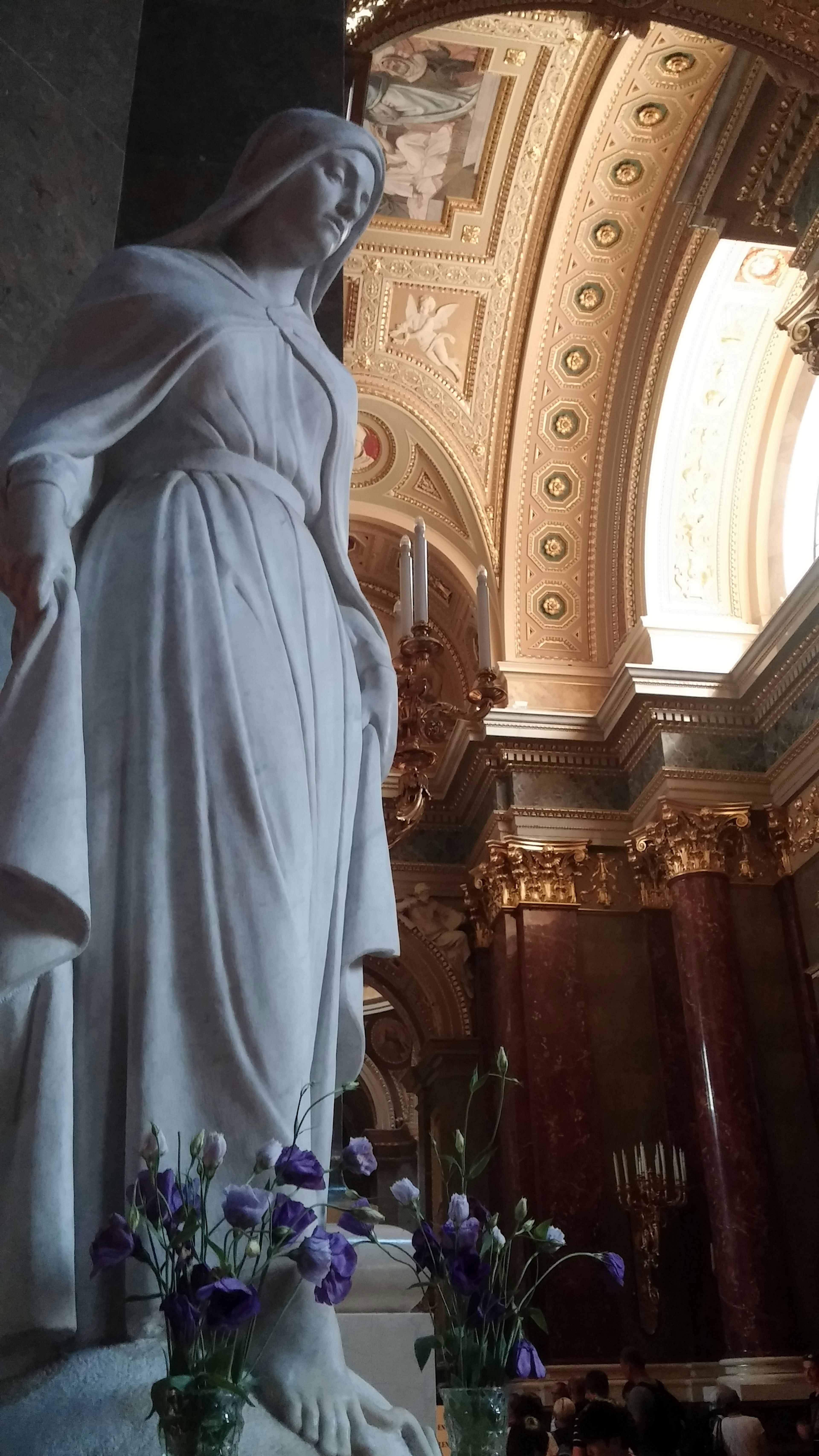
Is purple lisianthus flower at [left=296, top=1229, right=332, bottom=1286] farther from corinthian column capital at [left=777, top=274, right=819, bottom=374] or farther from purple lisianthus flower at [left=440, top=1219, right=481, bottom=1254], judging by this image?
corinthian column capital at [left=777, top=274, right=819, bottom=374]

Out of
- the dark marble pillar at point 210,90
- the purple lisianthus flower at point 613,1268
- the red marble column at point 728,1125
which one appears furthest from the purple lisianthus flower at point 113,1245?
the red marble column at point 728,1125

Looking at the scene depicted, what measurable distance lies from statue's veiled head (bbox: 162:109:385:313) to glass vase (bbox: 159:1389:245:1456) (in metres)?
1.84

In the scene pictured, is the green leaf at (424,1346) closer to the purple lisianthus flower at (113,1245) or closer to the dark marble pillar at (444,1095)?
the purple lisianthus flower at (113,1245)

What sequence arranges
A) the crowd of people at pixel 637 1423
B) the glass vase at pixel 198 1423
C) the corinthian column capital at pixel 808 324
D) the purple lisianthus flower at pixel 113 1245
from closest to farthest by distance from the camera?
the glass vase at pixel 198 1423, the purple lisianthus flower at pixel 113 1245, the crowd of people at pixel 637 1423, the corinthian column capital at pixel 808 324

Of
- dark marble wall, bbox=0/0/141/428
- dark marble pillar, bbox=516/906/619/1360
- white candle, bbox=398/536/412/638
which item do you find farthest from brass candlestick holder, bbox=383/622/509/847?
dark marble wall, bbox=0/0/141/428

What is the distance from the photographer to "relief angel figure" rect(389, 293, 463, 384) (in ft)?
40.3

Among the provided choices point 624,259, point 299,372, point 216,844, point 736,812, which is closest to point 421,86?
point 624,259

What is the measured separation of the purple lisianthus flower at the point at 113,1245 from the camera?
1318mm

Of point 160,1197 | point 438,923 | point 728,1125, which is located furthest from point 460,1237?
point 438,923

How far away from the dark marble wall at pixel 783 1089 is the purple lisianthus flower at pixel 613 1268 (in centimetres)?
829

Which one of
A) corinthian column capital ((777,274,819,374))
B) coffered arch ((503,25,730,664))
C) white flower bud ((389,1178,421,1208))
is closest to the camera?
white flower bud ((389,1178,421,1208))

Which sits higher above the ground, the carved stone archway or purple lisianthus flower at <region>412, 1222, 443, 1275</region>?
the carved stone archway

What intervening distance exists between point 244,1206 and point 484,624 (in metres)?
7.51

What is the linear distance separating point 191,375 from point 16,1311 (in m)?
1.36
